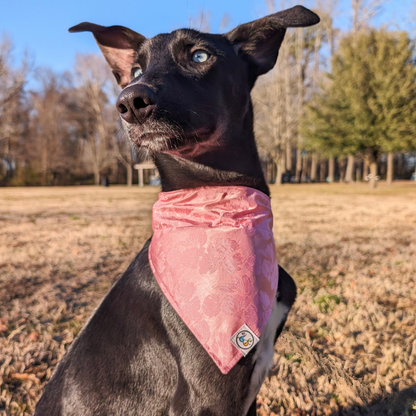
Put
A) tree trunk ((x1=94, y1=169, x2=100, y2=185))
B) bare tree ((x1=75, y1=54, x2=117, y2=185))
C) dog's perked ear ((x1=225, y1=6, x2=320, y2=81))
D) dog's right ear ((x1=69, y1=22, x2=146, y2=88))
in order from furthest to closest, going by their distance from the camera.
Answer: tree trunk ((x1=94, y1=169, x2=100, y2=185)) → bare tree ((x1=75, y1=54, x2=117, y2=185)) → dog's right ear ((x1=69, y1=22, x2=146, y2=88)) → dog's perked ear ((x1=225, y1=6, x2=320, y2=81))

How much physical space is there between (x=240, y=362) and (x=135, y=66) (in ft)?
6.49

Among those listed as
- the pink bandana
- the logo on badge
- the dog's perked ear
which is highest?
the dog's perked ear

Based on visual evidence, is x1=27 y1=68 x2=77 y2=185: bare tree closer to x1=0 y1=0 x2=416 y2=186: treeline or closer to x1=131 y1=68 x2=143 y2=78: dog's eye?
x1=0 y1=0 x2=416 y2=186: treeline

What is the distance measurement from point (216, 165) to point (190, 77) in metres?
0.54

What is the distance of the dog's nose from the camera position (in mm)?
1573

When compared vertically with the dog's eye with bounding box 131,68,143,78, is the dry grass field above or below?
below

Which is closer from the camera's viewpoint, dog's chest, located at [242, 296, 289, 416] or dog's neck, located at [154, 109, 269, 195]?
dog's chest, located at [242, 296, 289, 416]

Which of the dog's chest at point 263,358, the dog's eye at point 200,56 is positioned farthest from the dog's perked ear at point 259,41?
the dog's chest at point 263,358

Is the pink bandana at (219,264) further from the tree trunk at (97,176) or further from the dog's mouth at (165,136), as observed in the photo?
the tree trunk at (97,176)

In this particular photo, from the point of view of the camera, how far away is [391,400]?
7.25ft

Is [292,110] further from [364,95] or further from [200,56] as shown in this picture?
[200,56]

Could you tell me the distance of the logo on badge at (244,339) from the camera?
1.48 metres

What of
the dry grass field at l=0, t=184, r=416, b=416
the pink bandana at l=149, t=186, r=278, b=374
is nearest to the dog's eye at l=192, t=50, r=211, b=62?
the pink bandana at l=149, t=186, r=278, b=374

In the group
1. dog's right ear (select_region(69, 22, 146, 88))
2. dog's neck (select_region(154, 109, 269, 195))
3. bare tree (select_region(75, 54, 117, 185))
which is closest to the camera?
dog's neck (select_region(154, 109, 269, 195))
